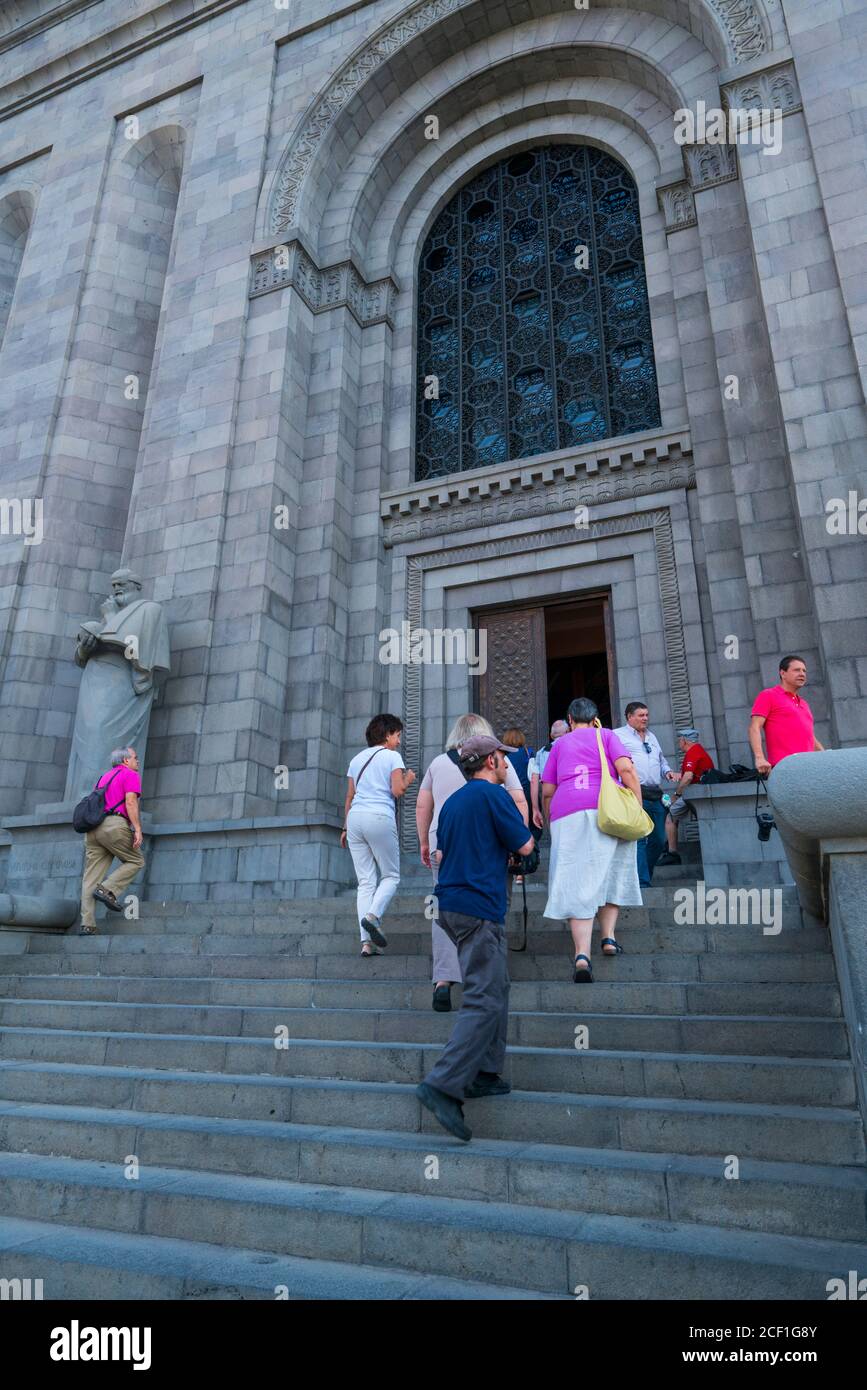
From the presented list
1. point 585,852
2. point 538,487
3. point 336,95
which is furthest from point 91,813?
point 336,95

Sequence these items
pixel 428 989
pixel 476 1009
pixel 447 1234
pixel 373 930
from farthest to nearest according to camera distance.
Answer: pixel 373 930, pixel 428 989, pixel 476 1009, pixel 447 1234

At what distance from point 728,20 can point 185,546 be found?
10655 millimetres

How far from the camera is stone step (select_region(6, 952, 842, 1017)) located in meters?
5.05

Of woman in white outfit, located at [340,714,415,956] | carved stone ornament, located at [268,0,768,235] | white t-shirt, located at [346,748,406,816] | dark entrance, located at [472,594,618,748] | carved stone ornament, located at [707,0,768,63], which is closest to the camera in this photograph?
woman in white outfit, located at [340,714,415,956]

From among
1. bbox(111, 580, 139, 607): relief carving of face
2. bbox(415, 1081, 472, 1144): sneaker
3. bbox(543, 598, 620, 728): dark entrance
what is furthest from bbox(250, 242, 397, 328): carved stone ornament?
bbox(415, 1081, 472, 1144): sneaker

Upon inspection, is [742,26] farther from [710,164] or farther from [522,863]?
[522,863]

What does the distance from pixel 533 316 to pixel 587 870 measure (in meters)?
11.5

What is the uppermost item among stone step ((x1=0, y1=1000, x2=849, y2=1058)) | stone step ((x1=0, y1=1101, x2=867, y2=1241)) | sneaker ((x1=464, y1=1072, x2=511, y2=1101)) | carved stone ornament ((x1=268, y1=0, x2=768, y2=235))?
carved stone ornament ((x1=268, y1=0, x2=768, y2=235))

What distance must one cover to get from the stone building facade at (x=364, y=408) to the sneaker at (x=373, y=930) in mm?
4042

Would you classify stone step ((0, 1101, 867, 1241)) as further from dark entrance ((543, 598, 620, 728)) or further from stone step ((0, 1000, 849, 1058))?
dark entrance ((543, 598, 620, 728))

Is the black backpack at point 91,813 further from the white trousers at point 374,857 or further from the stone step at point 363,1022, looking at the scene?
the white trousers at point 374,857

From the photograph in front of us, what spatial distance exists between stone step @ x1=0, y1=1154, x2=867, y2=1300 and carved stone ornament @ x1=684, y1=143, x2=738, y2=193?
13107 mm

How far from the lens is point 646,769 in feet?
27.5

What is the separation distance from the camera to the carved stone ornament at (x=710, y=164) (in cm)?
1224
